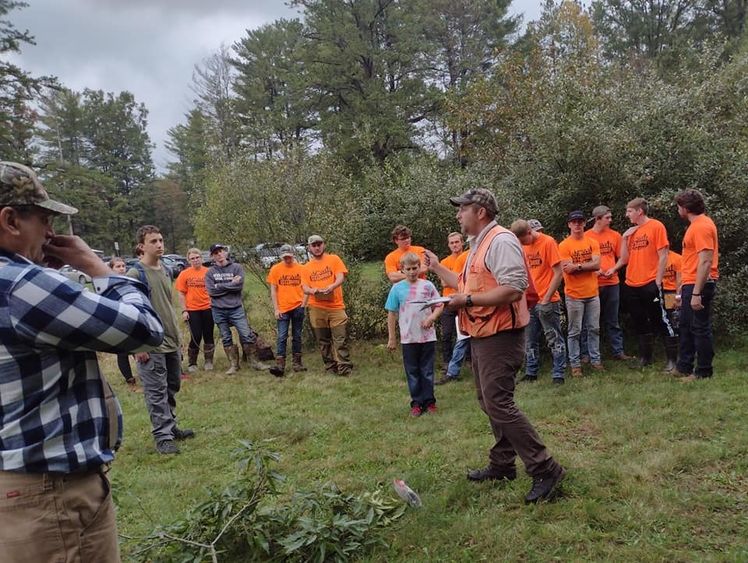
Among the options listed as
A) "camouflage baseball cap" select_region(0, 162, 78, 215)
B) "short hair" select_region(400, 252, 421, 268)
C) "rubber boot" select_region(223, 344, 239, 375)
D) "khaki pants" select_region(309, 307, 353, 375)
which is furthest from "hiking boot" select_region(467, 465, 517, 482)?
"rubber boot" select_region(223, 344, 239, 375)

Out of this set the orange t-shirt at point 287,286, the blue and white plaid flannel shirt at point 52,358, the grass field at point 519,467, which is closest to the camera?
the blue and white plaid flannel shirt at point 52,358

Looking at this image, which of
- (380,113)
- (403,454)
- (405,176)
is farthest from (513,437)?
(380,113)

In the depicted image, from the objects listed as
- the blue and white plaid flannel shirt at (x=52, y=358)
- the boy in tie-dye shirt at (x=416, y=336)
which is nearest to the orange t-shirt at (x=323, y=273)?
the boy in tie-dye shirt at (x=416, y=336)

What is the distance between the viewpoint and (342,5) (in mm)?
24984

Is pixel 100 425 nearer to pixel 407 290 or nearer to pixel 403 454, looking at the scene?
pixel 403 454

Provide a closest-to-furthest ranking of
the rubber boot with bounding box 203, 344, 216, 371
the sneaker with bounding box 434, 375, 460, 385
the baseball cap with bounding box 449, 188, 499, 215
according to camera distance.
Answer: the baseball cap with bounding box 449, 188, 499, 215
the sneaker with bounding box 434, 375, 460, 385
the rubber boot with bounding box 203, 344, 216, 371

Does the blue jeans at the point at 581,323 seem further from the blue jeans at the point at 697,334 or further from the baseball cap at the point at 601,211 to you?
the baseball cap at the point at 601,211

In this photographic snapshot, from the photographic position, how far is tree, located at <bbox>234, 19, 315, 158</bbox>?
27609 mm

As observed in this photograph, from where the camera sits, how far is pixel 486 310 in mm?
3469

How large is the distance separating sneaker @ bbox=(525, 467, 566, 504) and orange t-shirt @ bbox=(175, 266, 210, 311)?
6.64m

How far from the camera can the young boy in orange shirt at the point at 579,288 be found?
6402 mm

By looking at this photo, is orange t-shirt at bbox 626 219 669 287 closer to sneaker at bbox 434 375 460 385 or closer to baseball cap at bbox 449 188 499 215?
sneaker at bbox 434 375 460 385

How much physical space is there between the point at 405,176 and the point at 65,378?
8.51 meters

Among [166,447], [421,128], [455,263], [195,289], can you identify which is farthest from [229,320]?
[421,128]
